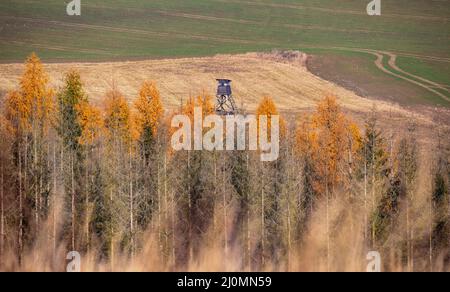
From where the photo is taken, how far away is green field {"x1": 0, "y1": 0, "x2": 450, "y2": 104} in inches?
4168

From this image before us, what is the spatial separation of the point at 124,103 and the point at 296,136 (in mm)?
13654

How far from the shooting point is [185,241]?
131 feet

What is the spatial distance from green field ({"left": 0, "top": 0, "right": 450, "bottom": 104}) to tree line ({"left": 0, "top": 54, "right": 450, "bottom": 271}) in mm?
56389

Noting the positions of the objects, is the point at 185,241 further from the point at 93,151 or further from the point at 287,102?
the point at 287,102

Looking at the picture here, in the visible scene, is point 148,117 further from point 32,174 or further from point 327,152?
point 32,174

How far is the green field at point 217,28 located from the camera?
106m

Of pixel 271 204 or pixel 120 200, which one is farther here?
pixel 271 204

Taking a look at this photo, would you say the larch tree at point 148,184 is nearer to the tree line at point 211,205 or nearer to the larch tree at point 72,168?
the tree line at point 211,205

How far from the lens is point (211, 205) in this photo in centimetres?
4138

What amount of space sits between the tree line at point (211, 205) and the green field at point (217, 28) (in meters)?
56.4

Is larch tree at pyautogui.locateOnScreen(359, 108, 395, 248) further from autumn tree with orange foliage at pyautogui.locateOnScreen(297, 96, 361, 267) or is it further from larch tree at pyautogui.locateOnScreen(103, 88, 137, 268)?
larch tree at pyautogui.locateOnScreen(103, 88, 137, 268)

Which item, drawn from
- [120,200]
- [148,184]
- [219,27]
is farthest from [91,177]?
[219,27]

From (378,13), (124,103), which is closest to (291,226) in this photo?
(124,103)

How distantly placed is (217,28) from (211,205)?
78.2 meters
